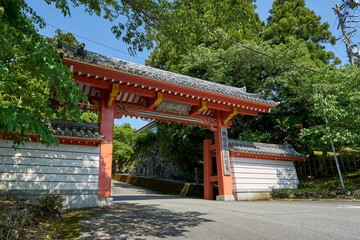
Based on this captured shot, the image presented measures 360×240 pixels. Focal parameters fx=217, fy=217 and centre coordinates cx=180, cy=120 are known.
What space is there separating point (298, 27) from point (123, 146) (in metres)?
19.7

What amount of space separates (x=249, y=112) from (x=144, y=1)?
23.3ft

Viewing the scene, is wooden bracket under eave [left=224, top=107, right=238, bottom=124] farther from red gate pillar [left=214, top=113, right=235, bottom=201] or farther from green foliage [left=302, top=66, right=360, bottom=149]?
green foliage [left=302, top=66, right=360, bottom=149]

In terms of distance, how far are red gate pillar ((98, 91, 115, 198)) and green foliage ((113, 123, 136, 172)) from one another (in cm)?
1520

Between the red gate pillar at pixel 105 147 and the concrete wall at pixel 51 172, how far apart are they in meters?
0.16

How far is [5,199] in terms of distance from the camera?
17.3 ft

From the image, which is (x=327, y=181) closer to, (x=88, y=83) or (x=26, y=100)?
(x=88, y=83)

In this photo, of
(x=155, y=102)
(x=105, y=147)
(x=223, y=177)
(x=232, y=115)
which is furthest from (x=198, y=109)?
(x=105, y=147)

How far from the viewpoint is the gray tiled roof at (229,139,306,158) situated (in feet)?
33.4

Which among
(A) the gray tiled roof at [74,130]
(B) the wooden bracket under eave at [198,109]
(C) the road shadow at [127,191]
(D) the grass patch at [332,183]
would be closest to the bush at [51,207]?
(A) the gray tiled roof at [74,130]

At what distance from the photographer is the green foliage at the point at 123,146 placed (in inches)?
904

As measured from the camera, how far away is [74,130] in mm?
6898

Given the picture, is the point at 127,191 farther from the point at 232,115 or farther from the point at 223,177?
the point at 232,115

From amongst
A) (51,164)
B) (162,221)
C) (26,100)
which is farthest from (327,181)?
(26,100)

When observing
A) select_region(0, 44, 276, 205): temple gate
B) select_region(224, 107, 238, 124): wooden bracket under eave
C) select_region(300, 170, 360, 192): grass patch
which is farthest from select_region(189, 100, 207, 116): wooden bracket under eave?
select_region(300, 170, 360, 192): grass patch
